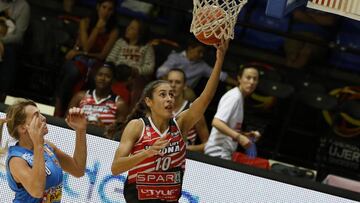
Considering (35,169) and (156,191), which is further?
(156,191)

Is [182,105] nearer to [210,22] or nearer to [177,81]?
[177,81]

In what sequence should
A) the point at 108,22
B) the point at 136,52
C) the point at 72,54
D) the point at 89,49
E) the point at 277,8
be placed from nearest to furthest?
the point at 277,8 → the point at 136,52 → the point at 72,54 → the point at 89,49 → the point at 108,22

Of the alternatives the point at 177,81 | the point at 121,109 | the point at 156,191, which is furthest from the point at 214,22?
the point at 121,109

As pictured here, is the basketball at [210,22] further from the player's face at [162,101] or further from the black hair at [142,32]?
the black hair at [142,32]

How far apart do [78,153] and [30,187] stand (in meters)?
0.65

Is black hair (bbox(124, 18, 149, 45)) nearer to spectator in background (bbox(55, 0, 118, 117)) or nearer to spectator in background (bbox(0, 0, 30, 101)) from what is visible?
spectator in background (bbox(55, 0, 118, 117))

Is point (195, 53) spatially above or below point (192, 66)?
above

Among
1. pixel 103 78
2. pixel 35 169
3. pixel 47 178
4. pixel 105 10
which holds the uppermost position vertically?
pixel 105 10

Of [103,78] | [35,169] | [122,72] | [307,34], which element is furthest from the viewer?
[307,34]

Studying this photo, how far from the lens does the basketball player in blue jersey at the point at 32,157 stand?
15.8 feet

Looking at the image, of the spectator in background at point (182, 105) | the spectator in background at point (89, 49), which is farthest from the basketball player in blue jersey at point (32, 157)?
the spectator in background at point (89, 49)

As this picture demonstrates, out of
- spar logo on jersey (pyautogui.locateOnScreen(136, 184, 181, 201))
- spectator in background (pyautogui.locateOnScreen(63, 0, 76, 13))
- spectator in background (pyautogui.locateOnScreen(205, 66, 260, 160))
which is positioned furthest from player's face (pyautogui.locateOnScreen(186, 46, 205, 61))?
spar logo on jersey (pyautogui.locateOnScreen(136, 184, 181, 201))

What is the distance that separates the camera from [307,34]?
985cm

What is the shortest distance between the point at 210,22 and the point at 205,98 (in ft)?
1.77
